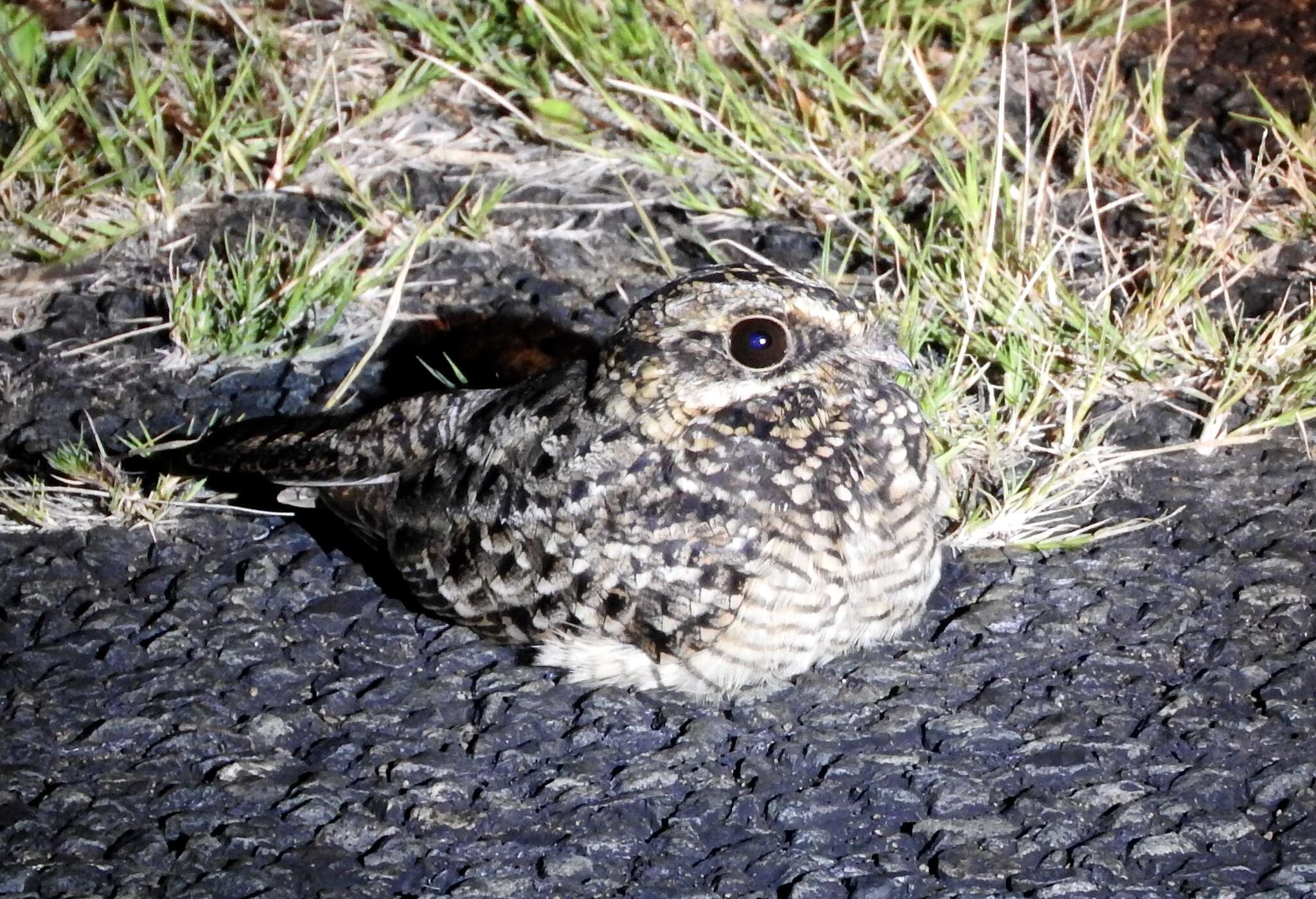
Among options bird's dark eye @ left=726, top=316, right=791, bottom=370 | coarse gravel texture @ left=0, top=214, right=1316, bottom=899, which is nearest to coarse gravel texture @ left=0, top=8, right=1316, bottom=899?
coarse gravel texture @ left=0, top=214, right=1316, bottom=899

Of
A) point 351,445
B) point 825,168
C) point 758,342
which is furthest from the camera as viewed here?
point 825,168

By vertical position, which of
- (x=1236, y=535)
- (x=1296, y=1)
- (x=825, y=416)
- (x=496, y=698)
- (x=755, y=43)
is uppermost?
(x=1296, y=1)

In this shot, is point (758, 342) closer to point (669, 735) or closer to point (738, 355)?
point (738, 355)

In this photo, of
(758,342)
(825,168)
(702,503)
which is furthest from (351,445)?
(825,168)

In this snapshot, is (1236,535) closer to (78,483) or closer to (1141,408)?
(1141,408)

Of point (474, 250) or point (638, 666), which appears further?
point (474, 250)

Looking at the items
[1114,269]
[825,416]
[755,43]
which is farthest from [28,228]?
[1114,269]

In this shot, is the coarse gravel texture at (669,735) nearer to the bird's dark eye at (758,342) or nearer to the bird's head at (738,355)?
the bird's head at (738,355)

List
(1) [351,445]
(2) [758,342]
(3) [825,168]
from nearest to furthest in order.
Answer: (2) [758,342] < (1) [351,445] < (3) [825,168]
